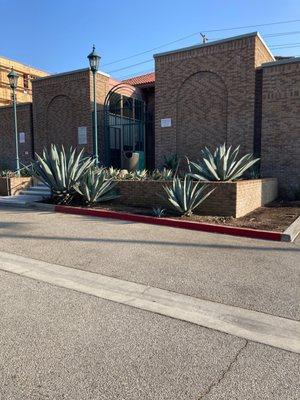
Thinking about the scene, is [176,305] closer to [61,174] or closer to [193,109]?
[61,174]

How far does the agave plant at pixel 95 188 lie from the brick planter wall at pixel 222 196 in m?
0.35

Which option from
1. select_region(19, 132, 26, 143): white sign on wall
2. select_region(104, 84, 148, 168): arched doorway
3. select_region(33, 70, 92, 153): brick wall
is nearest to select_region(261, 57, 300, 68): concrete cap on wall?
select_region(104, 84, 148, 168): arched doorway

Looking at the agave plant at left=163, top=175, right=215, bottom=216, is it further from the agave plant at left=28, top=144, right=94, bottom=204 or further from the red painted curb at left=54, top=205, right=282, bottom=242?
the agave plant at left=28, top=144, right=94, bottom=204

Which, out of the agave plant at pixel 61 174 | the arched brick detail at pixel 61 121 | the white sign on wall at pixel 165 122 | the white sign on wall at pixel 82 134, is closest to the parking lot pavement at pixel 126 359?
the agave plant at pixel 61 174

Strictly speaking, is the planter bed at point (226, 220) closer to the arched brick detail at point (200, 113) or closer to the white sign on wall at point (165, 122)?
the arched brick detail at point (200, 113)

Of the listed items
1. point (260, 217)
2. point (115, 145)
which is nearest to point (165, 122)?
point (115, 145)

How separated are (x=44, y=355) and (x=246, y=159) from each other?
9.24 meters

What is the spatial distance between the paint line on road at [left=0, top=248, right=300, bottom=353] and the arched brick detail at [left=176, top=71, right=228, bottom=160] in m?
10.8

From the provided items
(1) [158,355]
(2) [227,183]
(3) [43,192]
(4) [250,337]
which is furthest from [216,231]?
(3) [43,192]

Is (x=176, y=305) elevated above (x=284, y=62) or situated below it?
below

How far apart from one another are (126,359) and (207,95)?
13536 mm

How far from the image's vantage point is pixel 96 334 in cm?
356

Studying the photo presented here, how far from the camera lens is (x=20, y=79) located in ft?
157

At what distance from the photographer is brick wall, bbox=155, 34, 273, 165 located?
1437cm
